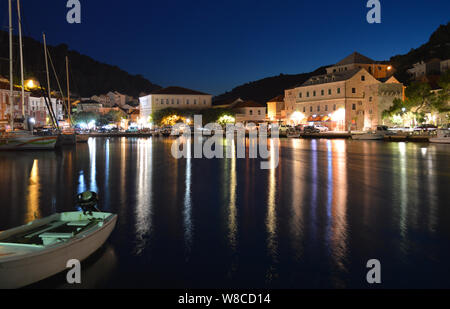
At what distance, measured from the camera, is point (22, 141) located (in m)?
29.5

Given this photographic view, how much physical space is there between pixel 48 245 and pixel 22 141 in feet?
90.0

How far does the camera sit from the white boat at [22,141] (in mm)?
29469

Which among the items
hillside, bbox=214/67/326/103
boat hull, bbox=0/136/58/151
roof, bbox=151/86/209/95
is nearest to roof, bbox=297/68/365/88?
roof, bbox=151/86/209/95

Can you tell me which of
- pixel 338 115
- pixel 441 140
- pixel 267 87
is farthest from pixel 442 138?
pixel 267 87

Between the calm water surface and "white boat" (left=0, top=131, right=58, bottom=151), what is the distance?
15041mm

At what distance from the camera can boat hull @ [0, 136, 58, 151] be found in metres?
29.5

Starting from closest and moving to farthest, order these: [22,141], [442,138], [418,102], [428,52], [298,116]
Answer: [22,141]
[442,138]
[418,102]
[298,116]
[428,52]

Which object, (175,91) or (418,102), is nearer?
(418,102)

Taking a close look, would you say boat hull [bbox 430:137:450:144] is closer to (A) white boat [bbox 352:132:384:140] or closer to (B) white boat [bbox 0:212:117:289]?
(A) white boat [bbox 352:132:384:140]

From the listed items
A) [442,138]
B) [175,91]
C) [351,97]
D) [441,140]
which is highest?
[175,91]

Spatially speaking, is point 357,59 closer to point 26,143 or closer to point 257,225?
point 26,143
